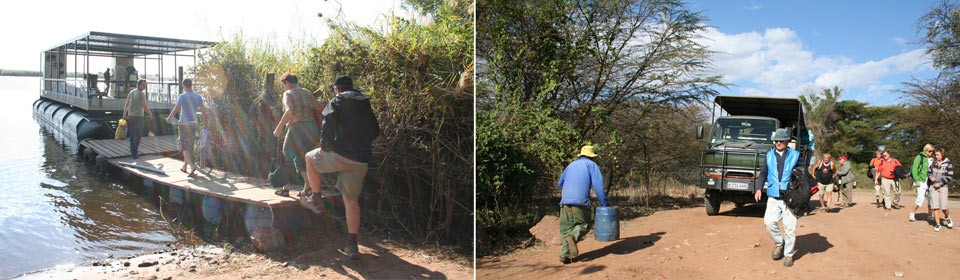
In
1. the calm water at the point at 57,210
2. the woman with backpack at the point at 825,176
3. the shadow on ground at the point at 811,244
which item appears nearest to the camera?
the calm water at the point at 57,210

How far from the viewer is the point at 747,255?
448 cm

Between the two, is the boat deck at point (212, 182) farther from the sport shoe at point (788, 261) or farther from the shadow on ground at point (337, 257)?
the sport shoe at point (788, 261)

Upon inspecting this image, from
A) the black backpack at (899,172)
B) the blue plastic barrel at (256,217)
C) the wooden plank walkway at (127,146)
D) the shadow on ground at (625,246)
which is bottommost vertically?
the shadow on ground at (625,246)

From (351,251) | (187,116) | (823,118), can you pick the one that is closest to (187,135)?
(187,116)

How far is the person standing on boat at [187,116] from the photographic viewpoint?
2.86 metres

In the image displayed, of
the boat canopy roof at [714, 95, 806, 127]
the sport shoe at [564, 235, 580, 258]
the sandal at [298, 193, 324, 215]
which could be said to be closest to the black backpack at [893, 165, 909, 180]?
the boat canopy roof at [714, 95, 806, 127]

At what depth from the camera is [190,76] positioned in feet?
9.48

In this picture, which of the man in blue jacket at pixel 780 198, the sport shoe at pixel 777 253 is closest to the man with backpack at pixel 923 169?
the man in blue jacket at pixel 780 198

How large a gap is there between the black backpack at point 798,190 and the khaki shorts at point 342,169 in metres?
3.33

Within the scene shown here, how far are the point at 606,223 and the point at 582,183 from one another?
0.70 metres

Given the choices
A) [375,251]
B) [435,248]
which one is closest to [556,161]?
[435,248]

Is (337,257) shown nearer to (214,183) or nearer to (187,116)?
(214,183)

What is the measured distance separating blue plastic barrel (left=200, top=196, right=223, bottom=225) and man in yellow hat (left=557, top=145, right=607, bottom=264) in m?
2.62

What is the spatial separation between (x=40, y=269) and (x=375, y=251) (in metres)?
1.55
